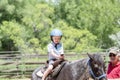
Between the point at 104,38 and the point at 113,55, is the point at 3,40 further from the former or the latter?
the point at 113,55

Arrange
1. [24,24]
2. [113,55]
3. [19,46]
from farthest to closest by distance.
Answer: [24,24] < [19,46] < [113,55]

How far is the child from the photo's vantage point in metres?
7.74

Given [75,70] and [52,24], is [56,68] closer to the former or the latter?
[75,70]

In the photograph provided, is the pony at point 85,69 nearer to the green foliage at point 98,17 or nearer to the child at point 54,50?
the child at point 54,50

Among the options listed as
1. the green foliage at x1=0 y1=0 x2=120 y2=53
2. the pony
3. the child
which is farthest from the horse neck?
the green foliage at x1=0 y1=0 x2=120 y2=53

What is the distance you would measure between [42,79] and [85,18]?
119 feet

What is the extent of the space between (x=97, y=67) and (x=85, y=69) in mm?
498


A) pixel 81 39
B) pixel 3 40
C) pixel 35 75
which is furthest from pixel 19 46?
pixel 35 75

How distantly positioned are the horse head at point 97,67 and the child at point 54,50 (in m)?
1.27

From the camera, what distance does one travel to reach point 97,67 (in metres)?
6.43

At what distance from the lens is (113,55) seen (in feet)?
21.2

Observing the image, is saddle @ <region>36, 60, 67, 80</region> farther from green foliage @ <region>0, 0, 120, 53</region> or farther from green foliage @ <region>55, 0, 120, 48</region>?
green foliage @ <region>55, 0, 120, 48</region>

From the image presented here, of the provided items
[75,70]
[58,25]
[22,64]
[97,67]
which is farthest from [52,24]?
[97,67]

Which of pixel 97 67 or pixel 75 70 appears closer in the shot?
pixel 97 67
